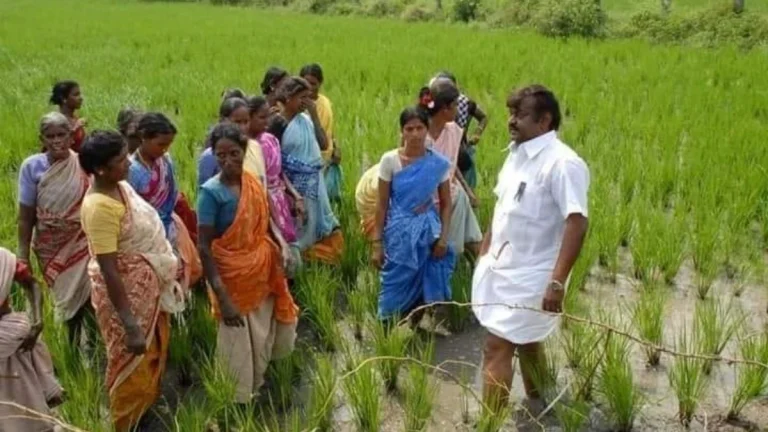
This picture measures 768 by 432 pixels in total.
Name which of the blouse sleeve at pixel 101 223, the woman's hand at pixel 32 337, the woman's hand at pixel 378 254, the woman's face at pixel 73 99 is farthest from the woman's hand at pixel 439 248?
the woman's face at pixel 73 99

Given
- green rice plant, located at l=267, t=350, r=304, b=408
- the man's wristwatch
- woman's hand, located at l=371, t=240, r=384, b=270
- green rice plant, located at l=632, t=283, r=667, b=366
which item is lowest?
green rice plant, located at l=267, t=350, r=304, b=408

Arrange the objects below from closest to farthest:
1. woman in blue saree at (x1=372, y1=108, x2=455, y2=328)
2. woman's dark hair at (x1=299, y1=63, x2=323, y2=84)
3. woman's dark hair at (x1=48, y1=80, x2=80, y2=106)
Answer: woman in blue saree at (x1=372, y1=108, x2=455, y2=328)
woman's dark hair at (x1=48, y1=80, x2=80, y2=106)
woman's dark hair at (x1=299, y1=63, x2=323, y2=84)

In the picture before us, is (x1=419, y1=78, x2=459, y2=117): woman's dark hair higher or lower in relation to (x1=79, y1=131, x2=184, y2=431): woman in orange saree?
higher

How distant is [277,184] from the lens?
379 centimetres

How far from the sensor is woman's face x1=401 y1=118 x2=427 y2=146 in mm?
3400

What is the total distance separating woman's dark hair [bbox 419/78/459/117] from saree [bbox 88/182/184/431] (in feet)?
4.74

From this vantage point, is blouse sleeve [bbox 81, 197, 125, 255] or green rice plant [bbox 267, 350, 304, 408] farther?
green rice plant [bbox 267, 350, 304, 408]

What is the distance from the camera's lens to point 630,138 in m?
6.56

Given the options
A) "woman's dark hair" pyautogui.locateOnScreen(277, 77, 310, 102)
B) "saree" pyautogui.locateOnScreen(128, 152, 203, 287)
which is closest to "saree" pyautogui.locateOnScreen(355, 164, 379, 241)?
"woman's dark hair" pyautogui.locateOnScreen(277, 77, 310, 102)

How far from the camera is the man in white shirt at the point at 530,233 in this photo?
8.37ft

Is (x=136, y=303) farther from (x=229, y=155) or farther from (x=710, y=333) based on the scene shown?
(x=710, y=333)

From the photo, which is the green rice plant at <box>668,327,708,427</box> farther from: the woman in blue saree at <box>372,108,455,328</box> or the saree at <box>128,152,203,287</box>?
the saree at <box>128,152,203,287</box>

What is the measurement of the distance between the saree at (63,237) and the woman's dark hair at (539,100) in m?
1.89

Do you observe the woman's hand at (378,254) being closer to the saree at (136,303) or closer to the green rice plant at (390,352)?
the green rice plant at (390,352)
